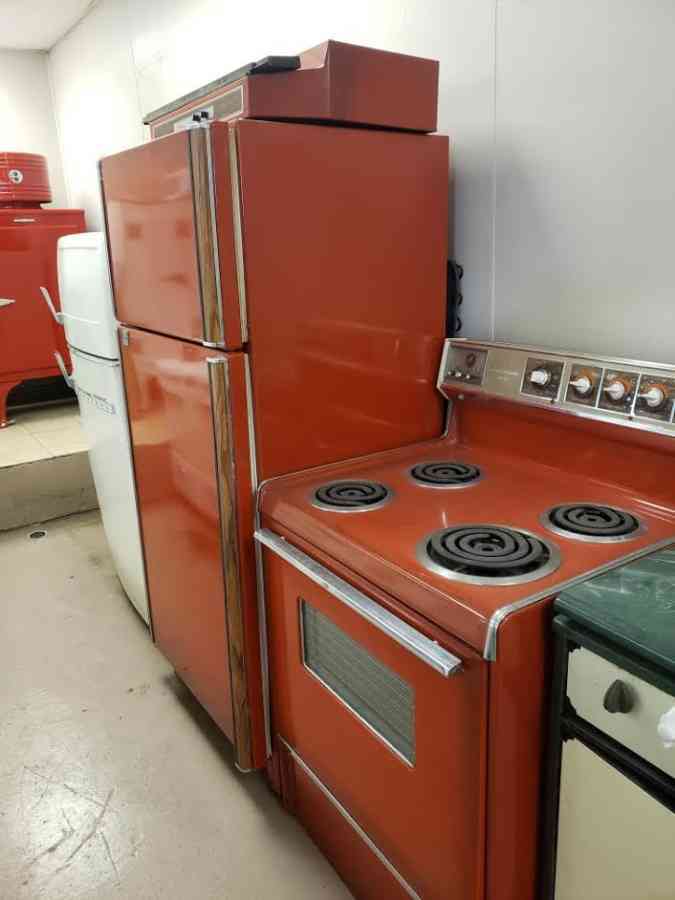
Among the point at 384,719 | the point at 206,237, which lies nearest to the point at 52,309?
the point at 206,237

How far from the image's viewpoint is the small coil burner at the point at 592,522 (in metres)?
1.32

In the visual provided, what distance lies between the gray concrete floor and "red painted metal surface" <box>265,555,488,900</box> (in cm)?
29

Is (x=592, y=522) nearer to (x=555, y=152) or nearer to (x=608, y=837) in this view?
(x=608, y=837)

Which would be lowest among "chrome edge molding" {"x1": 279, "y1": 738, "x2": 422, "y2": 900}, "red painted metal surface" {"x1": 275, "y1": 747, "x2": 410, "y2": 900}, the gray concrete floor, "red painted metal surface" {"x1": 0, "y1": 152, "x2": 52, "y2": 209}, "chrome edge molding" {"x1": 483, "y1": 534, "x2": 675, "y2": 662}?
the gray concrete floor

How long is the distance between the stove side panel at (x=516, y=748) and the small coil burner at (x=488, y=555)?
0.11m

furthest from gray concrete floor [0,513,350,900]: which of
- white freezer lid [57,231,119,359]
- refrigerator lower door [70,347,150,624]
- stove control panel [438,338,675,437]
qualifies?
stove control panel [438,338,675,437]

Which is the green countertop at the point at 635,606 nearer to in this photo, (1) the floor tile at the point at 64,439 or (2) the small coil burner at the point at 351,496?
(2) the small coil burner at the point at 351,496

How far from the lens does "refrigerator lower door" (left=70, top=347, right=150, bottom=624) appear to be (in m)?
2.40

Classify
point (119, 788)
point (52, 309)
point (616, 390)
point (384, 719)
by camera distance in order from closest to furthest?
point (384, 719) → point (616, 390) → point (119, 788) → point (52, 309)

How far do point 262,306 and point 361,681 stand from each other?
84 cm

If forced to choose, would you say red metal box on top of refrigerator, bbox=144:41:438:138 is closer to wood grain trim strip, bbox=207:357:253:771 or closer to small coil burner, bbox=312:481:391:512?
wood grain trim strip, bbox=207:357:253:771

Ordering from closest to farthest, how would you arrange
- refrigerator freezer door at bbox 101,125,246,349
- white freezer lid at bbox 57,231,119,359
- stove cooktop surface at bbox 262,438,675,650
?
stove cooktop surface at bbox 262,438,675,650 < refrigerator freezer door at bbox 101,125,246,349 < white freezer lid at bbox 57,231,119,359

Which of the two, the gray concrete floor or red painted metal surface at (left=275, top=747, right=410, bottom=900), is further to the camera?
the gray concrete floor

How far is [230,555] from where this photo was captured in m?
1.73
